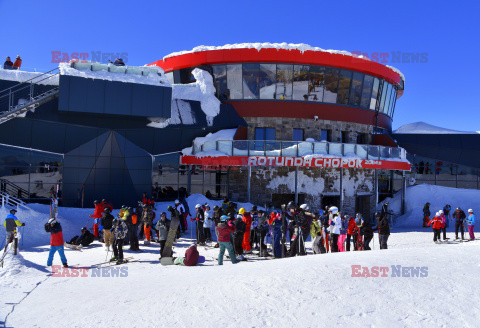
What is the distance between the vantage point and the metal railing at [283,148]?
20938 mm

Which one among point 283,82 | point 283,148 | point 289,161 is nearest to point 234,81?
point 283,82

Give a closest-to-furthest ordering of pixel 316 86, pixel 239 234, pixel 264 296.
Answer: pixel 264 296 → pixel 239 234 → pixel 316 86

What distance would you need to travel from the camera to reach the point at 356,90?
2623 cm

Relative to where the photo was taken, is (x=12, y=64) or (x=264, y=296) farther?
(x=12, y=64)

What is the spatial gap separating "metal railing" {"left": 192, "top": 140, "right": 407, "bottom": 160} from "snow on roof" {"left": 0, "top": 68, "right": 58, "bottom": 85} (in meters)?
8.49

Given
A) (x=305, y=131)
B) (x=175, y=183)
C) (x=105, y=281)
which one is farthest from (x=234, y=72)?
(x=105, y=281)

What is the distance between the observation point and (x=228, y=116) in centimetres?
2459

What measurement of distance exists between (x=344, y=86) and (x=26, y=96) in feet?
61.9

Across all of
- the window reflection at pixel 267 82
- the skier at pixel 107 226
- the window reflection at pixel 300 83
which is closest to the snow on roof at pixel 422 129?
the window reflection at pixel 300 83

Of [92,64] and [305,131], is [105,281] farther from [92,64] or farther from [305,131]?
[305,131]

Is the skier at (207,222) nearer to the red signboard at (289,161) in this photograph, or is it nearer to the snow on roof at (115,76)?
the red signboard at (289,161)

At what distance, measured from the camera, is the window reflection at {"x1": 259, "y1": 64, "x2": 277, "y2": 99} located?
24484 mm

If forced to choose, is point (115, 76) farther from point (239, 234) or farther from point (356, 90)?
point (356, 90)

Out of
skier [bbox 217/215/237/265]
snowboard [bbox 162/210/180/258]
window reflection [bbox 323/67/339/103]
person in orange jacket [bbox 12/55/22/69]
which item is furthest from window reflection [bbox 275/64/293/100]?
skier [bbox 217/215/237/265]
